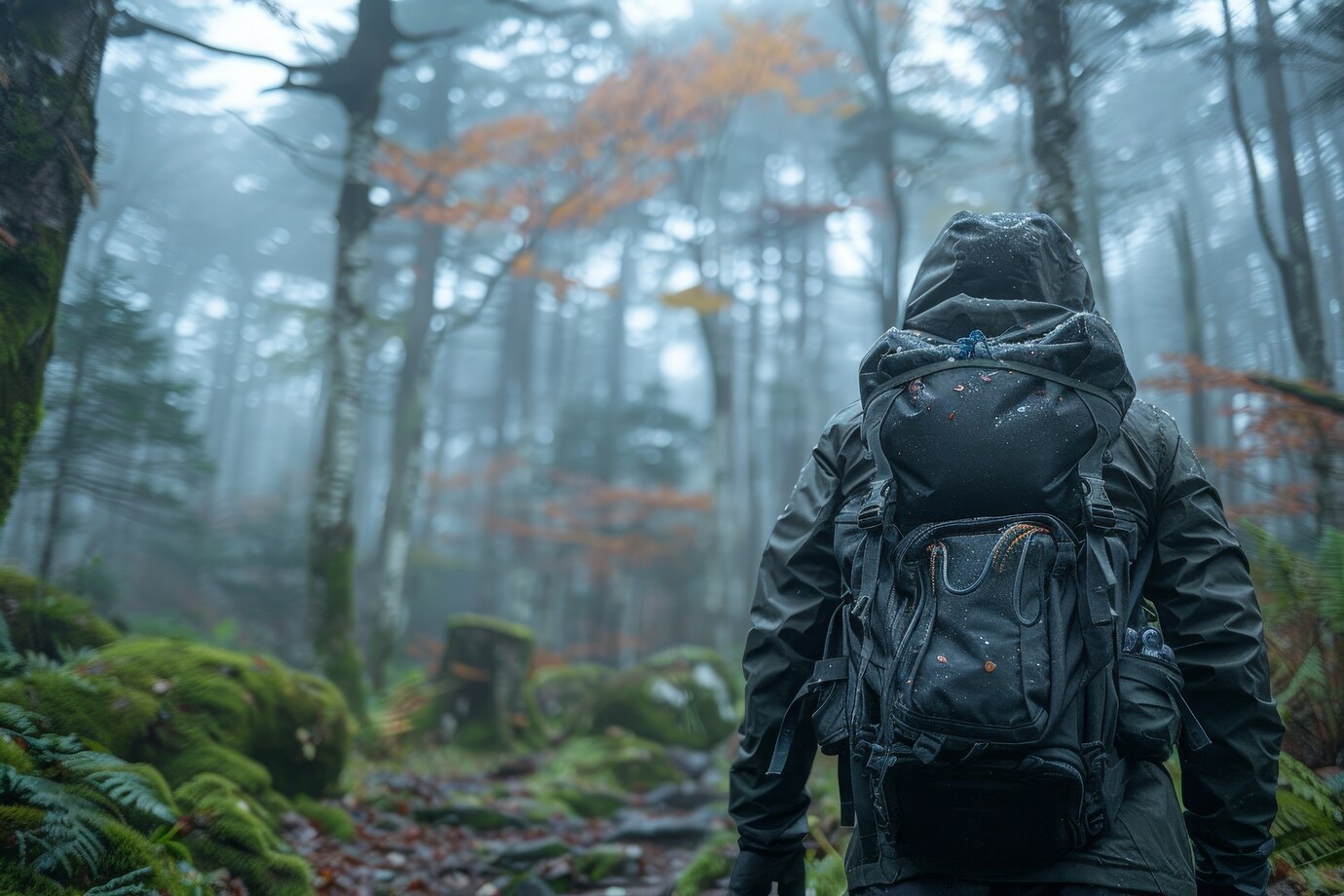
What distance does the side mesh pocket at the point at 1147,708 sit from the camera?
173 cm

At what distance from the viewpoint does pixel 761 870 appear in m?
2.26

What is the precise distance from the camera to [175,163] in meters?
23.2

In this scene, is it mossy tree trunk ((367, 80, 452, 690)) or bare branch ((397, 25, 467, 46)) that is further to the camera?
mossy tree trunk ((367, 80, 452, 690))

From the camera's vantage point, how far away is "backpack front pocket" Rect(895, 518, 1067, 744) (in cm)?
161

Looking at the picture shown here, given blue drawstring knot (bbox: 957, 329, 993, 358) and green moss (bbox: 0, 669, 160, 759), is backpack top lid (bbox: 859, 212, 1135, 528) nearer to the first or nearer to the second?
blue drawstring knot (bbox: 957, 329, 993, 358)

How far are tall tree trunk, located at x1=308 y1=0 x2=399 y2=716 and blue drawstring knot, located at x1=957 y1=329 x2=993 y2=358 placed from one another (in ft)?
26.2

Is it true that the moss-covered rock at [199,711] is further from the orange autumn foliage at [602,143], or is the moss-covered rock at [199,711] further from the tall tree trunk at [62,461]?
the orange autumn foliage at [602,143]

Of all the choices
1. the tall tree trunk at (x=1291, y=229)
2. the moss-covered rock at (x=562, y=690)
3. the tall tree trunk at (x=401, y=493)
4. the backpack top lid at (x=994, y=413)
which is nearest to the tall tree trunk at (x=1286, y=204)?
the tall tree trunk at (x=1291, y=229)

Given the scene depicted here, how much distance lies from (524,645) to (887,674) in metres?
8.98

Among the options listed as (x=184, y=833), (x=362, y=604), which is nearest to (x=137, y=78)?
(x=362, y=604)

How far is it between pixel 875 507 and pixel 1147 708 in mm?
690

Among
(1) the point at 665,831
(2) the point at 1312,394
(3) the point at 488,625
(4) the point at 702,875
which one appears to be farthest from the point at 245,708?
(2) the point at 1312,394

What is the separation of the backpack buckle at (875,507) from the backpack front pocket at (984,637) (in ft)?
0.52

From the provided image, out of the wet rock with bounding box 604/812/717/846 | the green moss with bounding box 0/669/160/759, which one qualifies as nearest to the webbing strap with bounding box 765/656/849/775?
the green moss with bounding box 0/669/160/759
